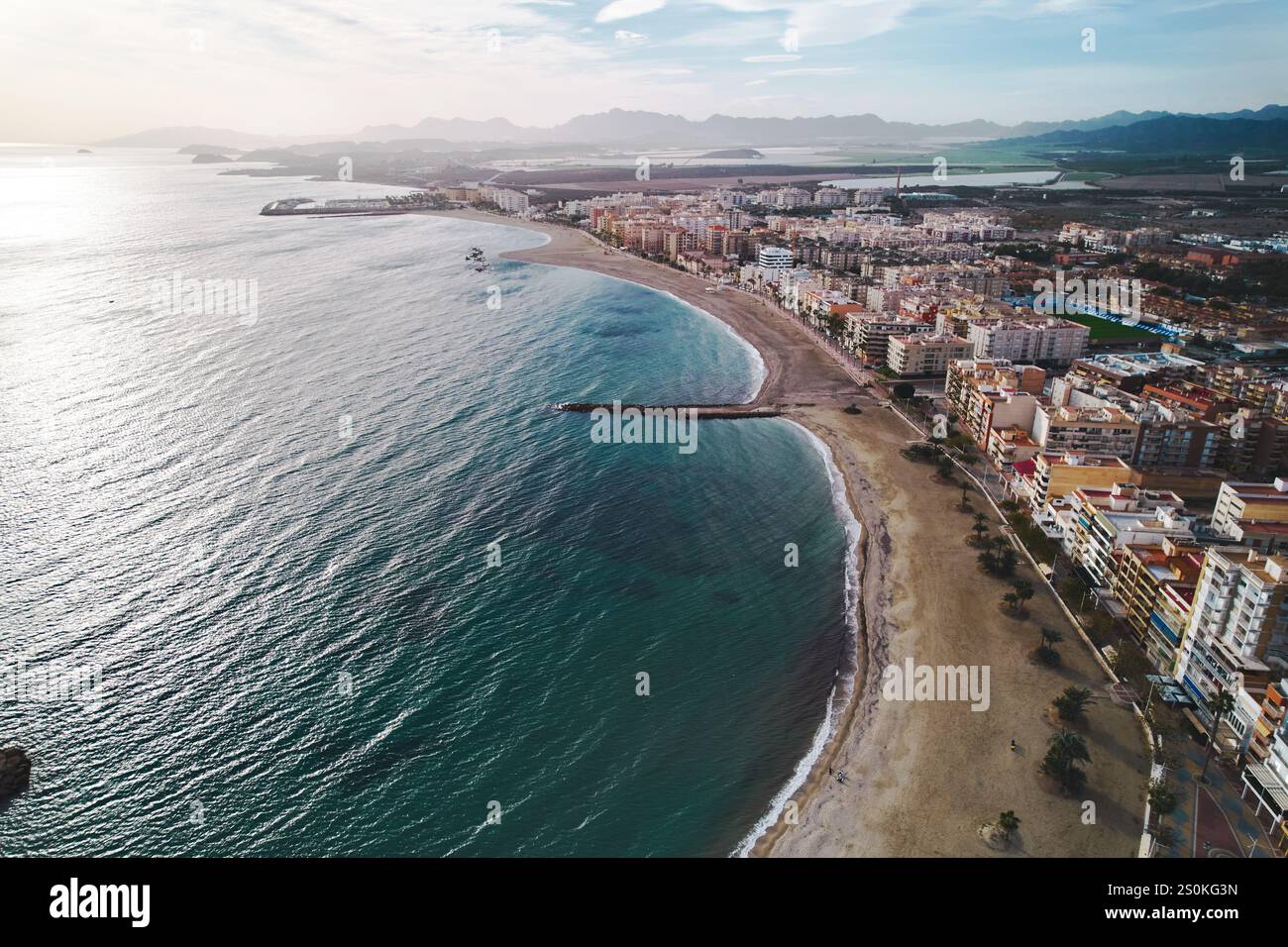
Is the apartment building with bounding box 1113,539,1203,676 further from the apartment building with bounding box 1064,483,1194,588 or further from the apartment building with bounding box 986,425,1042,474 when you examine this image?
the apartment building with bounding box 986,425,1042,474

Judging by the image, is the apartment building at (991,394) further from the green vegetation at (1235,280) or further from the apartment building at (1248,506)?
the green vegetation at (1235,280)

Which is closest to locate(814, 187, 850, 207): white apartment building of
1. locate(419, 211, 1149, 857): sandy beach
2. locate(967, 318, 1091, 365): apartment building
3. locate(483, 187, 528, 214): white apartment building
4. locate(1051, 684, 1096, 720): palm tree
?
locate(483, 187, 528, 214): white apartment building

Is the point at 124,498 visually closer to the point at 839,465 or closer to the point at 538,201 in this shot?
the point at 839,465

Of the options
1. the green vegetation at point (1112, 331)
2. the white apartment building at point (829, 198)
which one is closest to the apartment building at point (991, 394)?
the green vegetation at point (1112, 331)

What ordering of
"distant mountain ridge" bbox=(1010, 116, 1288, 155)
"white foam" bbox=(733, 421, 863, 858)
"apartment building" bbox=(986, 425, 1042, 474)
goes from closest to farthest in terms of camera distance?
"white foam" bbox=(733, 421, 863, 858) → "apartment building" bbox=(986, 425, 1042, 474) → "distant mountain ridge" bbox=(1010, 116, 1288, 155)

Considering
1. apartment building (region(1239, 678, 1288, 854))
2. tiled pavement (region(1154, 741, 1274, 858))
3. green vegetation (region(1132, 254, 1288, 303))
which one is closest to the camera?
tiled pavement (region(1154, 741, 1274, 858))
